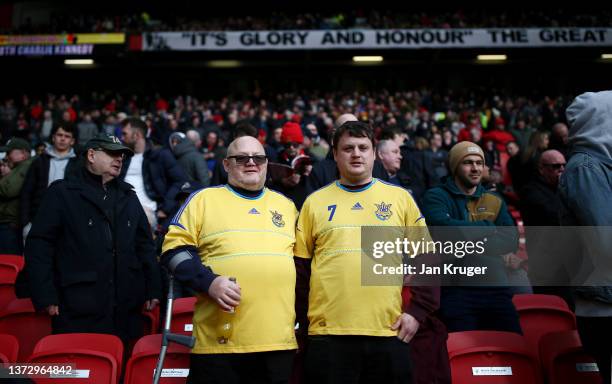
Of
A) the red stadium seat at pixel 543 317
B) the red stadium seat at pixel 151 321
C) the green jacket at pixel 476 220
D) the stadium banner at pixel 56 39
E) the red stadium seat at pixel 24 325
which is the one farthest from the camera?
the stadium banner at pixel 56 39

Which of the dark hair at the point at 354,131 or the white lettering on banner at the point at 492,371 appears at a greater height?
Answer: the dark hair at the point at 354,131

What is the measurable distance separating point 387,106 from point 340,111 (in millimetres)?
2686

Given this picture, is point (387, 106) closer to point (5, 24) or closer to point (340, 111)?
point (340, 111)

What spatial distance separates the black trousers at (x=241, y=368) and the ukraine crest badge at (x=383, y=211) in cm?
70

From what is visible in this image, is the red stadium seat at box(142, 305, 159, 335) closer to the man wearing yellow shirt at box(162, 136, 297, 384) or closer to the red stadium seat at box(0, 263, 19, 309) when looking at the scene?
the red stadium seat at box(0, 263, 19, 309)

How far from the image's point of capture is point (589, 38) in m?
18.8

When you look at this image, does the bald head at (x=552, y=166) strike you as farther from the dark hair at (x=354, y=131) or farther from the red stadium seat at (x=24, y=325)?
the red stadium seat at (x=24, y=325)

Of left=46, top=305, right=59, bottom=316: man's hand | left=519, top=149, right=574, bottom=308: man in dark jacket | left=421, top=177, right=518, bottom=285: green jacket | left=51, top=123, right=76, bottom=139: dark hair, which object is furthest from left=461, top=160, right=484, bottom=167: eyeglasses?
left=51, top=123, right=76, bottom=139: dark hair

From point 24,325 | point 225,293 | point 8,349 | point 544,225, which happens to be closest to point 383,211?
point 225,293

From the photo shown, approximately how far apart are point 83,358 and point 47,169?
2591 mm

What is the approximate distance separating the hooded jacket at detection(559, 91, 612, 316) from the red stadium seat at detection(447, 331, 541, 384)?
29.9 inches

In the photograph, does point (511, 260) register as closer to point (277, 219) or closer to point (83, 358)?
point (277, 219)

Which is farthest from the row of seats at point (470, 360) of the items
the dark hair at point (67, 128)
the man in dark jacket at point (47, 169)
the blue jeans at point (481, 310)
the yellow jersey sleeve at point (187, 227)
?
the dark hair at point (67, 128)

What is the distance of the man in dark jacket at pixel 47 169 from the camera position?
4.91 metres
